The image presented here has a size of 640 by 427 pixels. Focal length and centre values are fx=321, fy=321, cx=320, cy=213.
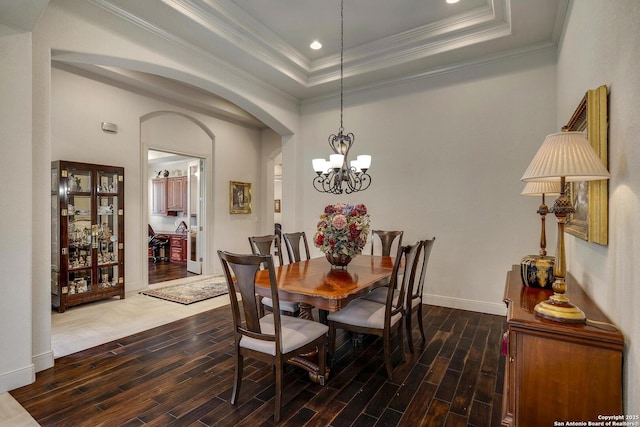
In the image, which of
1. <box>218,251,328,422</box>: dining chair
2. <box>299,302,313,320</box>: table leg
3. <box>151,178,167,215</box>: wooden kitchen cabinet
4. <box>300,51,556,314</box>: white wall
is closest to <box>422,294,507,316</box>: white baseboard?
<box>300,51,556,314</box>: white wall

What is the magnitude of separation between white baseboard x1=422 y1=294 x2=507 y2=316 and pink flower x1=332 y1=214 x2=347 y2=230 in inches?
90.9

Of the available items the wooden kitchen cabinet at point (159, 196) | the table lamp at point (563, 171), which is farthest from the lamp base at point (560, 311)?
the wooden kitchen cabinet at point (159, 196)

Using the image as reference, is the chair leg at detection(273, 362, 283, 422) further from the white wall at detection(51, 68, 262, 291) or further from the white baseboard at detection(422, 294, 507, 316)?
the white wall at detection(51, 68, 262, 291)

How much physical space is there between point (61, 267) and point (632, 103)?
5458mm

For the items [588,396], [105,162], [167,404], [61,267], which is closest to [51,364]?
[167,404]

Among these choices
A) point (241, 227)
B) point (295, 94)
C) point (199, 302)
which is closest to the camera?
point (199, 302)

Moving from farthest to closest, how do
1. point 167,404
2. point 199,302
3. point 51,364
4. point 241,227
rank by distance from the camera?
point 241,227 → point 199,302 → point 51,364 → point 167,404

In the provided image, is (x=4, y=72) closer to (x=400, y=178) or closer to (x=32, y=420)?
(x=32, y=420)

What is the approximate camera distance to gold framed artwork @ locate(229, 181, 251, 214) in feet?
22.0

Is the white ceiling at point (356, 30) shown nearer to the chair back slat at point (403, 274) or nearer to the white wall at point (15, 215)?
the white wall at point (15, 215)

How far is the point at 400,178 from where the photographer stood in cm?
462

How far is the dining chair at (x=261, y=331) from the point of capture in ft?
6.50

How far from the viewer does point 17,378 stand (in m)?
2.37

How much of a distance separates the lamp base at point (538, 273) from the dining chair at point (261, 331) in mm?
1409
